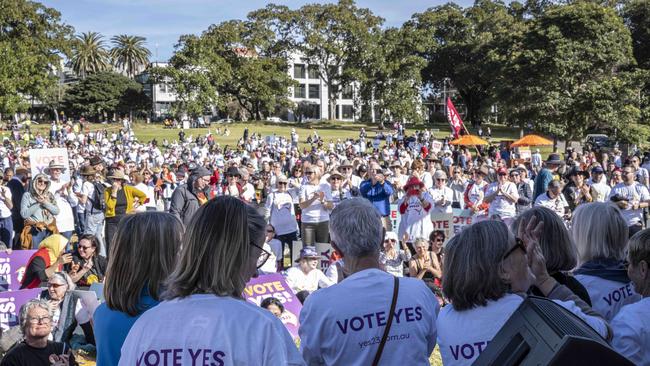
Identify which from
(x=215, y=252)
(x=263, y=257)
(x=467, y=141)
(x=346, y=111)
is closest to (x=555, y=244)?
(x=263, y=257)

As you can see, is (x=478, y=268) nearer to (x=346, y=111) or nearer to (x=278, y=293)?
(x=278, y=293)

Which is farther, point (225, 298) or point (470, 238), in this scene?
point (470, 238)

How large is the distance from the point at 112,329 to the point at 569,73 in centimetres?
4353

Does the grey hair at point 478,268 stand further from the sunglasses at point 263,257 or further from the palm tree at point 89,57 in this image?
the palm tree at point 89,57

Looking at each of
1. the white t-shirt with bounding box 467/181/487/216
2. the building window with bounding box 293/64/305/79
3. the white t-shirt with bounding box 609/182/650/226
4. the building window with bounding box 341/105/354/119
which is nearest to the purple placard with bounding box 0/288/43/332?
the white t-shirt with bounding box 467/181/487/216

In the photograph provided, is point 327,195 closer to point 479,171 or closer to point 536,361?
point 479,171

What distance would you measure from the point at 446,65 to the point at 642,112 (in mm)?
34920

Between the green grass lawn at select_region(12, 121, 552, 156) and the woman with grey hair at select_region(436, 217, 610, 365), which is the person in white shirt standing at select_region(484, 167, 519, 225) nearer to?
the woman with grey hair at select_region(436, 217, 610, 365)

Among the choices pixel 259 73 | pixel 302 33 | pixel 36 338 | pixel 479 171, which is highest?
pixel 302 33

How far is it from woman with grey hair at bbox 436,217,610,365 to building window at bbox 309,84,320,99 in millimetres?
89317

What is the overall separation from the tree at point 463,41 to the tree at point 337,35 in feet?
20.7

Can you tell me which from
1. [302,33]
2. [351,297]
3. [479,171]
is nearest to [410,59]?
[302,33]

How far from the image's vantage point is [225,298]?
1.98m

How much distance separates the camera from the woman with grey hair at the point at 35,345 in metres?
5.03
